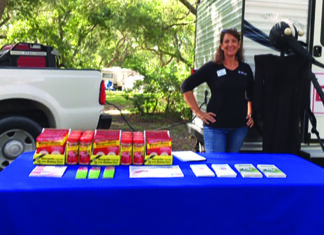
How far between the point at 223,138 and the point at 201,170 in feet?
3.74

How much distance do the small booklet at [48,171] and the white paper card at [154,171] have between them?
40cm

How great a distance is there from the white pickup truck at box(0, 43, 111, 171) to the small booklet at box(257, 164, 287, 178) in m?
2.63

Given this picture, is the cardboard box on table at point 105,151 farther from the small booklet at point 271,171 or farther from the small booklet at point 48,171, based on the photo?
the small booklet at point 271,171

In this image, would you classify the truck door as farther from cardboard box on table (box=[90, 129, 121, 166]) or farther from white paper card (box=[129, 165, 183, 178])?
cardboard box on table (box=[90, 129, 121, 166])

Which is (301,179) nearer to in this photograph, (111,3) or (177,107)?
(177,107)

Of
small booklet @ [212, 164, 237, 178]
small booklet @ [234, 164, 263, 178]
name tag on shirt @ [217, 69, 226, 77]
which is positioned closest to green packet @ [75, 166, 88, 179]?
small booklet @ [212, 164, 237, 178]

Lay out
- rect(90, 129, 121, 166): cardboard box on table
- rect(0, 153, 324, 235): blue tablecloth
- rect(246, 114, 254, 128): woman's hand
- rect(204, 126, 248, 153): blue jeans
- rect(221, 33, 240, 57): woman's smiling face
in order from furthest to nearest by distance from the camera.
Answer: rect(246, 114, 254, 128): woman's hand < rect(204, 126, 248, 153): blue jeans < rect(221, 33, 240, 57): woman's smiling face < rect(90, 129, 121, 166): cardboard box on table < rect(0, 153, 324, 235): blue tablecloth

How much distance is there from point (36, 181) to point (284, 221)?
1367mm

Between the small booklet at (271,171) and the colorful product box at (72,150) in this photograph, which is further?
the colorful product box at (72,150)

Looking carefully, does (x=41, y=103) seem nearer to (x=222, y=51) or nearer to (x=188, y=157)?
(x=222, y=51)

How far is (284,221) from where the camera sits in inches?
77.2

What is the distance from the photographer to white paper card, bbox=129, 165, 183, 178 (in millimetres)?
2016

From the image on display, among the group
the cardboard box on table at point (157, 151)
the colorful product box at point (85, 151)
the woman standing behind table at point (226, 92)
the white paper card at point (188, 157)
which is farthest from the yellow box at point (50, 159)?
the woman standing behind table at point (226, 92)

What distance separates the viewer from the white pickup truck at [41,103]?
159 inches
